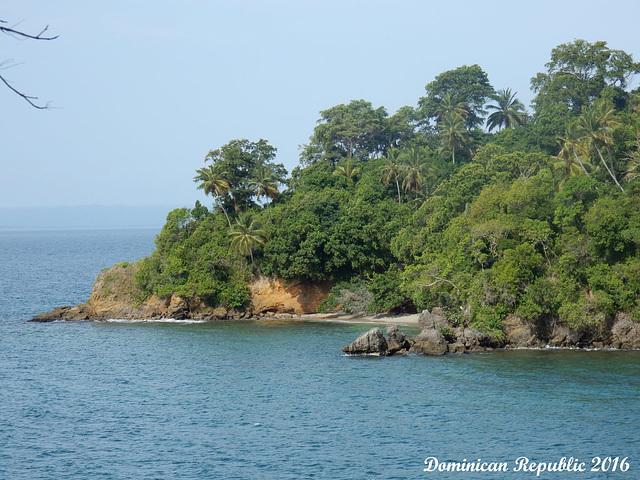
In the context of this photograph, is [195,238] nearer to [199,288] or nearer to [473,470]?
[199,288]

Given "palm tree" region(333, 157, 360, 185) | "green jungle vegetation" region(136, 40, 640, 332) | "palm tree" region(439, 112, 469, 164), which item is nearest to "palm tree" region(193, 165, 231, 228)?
"green jungle vegetation" region(136, 40, 640, 332)

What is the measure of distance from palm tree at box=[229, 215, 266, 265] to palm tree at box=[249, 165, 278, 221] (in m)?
4.97

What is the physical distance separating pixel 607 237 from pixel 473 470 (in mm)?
30394

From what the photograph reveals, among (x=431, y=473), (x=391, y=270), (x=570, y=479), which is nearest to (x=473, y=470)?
(x=431, y=473)

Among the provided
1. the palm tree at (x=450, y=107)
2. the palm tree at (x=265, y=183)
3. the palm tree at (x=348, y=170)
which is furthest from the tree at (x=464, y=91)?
the palm tree at (x=265, y=183)

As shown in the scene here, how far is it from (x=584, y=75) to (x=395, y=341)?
54.5 m

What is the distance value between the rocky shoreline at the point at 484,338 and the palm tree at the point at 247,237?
20.5 metres

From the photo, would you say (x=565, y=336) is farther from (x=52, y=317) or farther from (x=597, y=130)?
(x=52, y=317)

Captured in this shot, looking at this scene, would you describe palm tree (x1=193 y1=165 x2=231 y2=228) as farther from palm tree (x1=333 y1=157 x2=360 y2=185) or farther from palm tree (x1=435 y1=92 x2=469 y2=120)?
palm tree (x1=435 y1=92 x2=469 y2=120)

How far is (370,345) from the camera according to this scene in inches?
2276

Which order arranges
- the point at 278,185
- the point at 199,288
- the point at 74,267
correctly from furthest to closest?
the point at 74,267, the point at 278,185, the point at 199,288

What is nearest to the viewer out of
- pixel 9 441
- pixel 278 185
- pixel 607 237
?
pixel 9 441

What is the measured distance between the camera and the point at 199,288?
75812 mm

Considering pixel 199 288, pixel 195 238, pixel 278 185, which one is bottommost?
pixel 199 288
